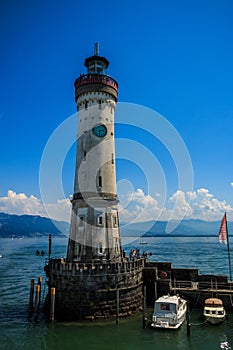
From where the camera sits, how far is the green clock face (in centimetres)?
3766

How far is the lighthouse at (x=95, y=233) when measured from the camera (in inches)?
1194

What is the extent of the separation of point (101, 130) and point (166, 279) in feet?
66.4

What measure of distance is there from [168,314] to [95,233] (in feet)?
39.0

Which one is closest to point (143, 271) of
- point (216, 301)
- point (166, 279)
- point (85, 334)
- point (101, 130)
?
point (166, 279)

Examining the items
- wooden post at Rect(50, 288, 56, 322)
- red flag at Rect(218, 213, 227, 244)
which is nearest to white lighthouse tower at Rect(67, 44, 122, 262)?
wooden post at Rect(50, 288, 56, 322)

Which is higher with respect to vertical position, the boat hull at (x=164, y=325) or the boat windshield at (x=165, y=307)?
the boat windshield at (x=165, y=307)

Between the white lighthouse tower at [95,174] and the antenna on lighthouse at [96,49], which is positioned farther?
the antenna on lighthouse at [96,49]

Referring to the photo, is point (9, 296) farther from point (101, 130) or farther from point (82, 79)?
point (82, 79)

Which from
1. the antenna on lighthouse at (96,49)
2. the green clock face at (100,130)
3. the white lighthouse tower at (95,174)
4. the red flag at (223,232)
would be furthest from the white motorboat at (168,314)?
the antenna on lighthouse at (96,49)

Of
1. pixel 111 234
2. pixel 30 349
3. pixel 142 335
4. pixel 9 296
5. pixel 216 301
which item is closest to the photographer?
pixel 30 349

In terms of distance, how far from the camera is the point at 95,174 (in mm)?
36719

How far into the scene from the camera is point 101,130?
37.9m

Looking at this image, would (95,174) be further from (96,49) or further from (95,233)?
(96,49)

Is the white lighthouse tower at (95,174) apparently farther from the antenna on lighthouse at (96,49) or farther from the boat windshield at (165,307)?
the boat windshield at (165,307)
